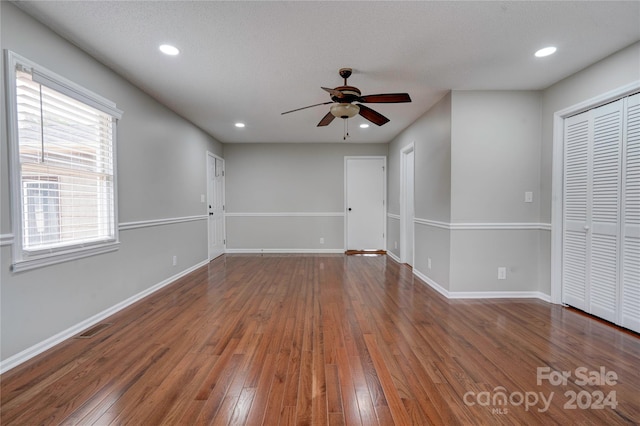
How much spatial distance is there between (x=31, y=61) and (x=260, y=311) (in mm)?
2659

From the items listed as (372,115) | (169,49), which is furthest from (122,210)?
(372,115)

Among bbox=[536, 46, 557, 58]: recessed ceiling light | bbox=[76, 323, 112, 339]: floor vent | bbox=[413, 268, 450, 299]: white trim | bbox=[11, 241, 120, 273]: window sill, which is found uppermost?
bbox=[536, 46, 557, 58]: recessed ceiling light

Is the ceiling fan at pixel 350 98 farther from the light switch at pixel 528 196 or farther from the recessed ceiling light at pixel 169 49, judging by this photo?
the light switch at pixel 528 196

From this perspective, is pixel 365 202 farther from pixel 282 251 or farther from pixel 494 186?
pixel 494 186

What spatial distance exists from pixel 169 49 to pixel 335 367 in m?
2.82

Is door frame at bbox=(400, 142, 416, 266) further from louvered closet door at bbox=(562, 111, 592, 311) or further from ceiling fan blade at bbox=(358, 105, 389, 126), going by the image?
louvered closet door at bbox=(562, 111, 592, 311)

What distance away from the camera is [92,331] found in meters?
2.37

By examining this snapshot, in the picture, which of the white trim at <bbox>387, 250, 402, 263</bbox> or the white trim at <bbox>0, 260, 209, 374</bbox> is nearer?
the white trim at <bbox>0, 260, 209, 374</bbox>

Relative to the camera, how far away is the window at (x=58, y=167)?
189 centimetres

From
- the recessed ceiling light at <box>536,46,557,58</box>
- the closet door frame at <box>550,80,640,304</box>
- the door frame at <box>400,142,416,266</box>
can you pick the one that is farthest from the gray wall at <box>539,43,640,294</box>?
the door frame at <box>400,142,416,266</box>

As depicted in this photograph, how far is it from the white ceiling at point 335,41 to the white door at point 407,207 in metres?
1.69

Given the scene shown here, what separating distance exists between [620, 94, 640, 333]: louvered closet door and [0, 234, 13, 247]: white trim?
15.4 feet

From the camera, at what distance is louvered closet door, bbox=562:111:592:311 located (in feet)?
8.98

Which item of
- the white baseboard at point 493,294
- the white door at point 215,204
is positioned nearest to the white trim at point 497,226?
the white baseboard at point 493,294
